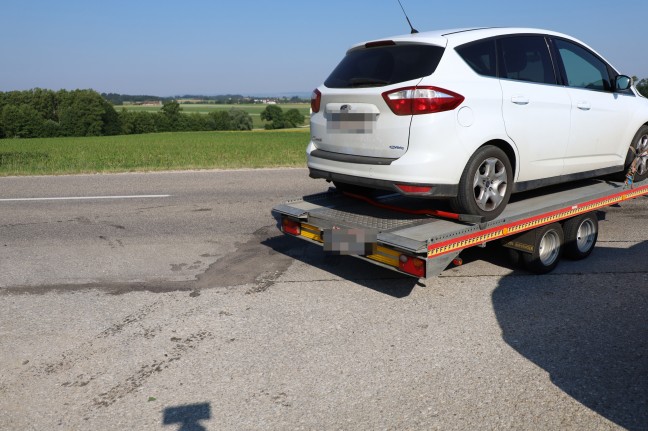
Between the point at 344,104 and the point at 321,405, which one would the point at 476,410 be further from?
→ the point at 344,104

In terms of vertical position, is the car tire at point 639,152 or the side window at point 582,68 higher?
the side window at point 582,68

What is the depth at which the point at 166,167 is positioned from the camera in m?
14.0

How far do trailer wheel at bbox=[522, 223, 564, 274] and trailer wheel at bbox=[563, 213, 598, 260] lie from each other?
0.14 meters

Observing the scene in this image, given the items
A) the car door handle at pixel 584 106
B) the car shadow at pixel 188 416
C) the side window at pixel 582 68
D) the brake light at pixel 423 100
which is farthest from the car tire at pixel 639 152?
the car shadow at pixel 188 416

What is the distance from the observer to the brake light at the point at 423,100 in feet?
14.6

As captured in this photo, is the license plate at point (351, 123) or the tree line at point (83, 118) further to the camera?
the tree line at point (83, 118)

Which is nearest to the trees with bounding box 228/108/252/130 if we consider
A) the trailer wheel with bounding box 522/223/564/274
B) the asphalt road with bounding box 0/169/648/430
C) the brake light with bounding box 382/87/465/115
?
the asphalt road with bounding box 0/169/648/430

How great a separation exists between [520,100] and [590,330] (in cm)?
206

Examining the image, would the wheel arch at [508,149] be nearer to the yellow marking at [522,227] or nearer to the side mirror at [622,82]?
the yellow marking at [522,227]

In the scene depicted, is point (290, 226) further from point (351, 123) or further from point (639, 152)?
point (639, 152)

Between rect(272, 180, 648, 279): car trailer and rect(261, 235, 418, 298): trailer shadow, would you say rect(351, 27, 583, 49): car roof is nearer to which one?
rect(272, 180, 648, 279): car trailer

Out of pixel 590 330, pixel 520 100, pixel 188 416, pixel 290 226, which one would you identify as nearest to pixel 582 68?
pixel 520 100

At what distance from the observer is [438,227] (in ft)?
15.3

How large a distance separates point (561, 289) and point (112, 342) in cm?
381
